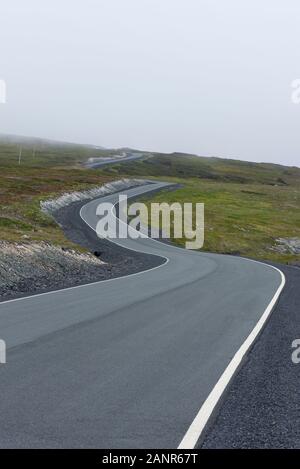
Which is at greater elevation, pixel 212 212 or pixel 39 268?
pixel 39 268

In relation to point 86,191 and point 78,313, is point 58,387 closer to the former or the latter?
point 78,313

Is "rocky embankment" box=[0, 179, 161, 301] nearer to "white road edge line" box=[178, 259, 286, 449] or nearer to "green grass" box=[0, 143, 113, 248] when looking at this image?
"green grass" box=[0, 143, 113, 248]

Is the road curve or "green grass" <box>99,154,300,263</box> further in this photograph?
"green grass" <box>99,154,300,263</box>

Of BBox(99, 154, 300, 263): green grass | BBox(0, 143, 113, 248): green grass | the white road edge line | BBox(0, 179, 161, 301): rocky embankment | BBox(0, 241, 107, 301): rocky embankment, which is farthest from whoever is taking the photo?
BBox(99, 154, 300, 263): green grass

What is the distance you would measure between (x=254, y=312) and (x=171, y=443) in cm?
1019

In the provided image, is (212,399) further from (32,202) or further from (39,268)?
(32,202)

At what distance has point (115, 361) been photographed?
8.93 meters

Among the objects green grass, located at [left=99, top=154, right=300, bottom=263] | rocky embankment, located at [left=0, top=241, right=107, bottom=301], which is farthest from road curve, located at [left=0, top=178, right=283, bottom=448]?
green grass, located at [left=99, top=154, right=300, bottom=263]

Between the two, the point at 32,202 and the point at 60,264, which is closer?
the point at 60,264

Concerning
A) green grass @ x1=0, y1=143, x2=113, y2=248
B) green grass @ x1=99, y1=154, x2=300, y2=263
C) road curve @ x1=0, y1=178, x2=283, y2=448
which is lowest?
green grass @ x1=99, y1=154, x2=300, y2=263

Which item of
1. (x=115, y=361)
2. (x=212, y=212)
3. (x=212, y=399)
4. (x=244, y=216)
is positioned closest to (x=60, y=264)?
(x=115, y=361)

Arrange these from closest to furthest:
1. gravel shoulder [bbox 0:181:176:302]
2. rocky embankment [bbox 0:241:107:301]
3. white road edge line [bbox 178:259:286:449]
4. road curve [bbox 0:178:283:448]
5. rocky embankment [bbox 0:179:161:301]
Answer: white road edge line [bbox 178:259:286:449]
road curve [bbox 0:178:283:448]
rocky embankment [bbox 0:241:107:301]
gravel shoulder [bbox 0:181:176:302]
rocky embankment [bbox 0:179:161:301]

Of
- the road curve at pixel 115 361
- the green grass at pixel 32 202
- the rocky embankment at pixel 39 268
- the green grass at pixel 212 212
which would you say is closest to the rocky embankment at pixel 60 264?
the rocky embankment at pixel 39 268

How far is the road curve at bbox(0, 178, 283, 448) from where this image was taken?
19.4ft
